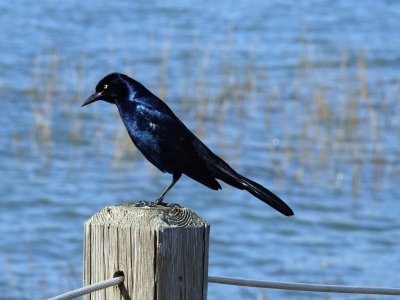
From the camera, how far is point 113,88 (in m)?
3.21

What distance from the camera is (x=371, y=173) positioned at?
9.62 m

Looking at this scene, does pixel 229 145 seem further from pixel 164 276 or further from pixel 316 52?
pixel 164 276

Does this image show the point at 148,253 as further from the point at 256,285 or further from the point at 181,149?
the point at 181,149

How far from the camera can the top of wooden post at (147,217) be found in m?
2.23

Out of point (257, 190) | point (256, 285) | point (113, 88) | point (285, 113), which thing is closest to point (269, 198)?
point (257, 190)

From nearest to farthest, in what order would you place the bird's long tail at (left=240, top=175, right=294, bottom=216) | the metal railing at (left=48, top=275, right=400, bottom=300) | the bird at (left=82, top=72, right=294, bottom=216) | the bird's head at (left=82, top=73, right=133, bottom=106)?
1. the metal railing at (left=48, top=275, right=400, bottom=300)
2. the bird's long tail at (left=240, top=175, right=294, bottom=216)
3. the bird at (left=82, top=72, right=294, bottom=216)
4. the bird's head at (left=82, top=73, right=133, bottom=106)

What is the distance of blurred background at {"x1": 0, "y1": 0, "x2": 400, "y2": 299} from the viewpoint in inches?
304

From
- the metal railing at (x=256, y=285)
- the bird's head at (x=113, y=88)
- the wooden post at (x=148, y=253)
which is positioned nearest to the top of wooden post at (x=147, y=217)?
the wooden post at (x=148, y=253)

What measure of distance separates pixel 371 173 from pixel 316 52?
4.02 m

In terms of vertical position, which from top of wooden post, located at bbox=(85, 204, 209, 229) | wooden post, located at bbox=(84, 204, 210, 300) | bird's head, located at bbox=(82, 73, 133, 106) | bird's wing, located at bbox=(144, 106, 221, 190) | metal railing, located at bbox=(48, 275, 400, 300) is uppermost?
bird's head, located at bbox=(82, 73, 133, 106)

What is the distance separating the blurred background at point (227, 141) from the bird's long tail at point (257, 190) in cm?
254

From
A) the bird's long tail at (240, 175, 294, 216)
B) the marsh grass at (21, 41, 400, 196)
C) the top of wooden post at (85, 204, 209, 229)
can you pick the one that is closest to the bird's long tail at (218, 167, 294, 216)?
the bird's long tail at (240, 175, 294, 216)

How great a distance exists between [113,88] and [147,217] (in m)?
1.03

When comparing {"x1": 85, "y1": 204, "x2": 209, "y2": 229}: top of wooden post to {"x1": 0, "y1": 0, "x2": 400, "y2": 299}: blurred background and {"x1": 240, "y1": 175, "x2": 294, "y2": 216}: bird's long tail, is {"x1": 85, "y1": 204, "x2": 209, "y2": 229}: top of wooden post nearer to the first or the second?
{"x1": 240, "y1": 175, "x2": 294, "y2": 216}: bird's long tail
